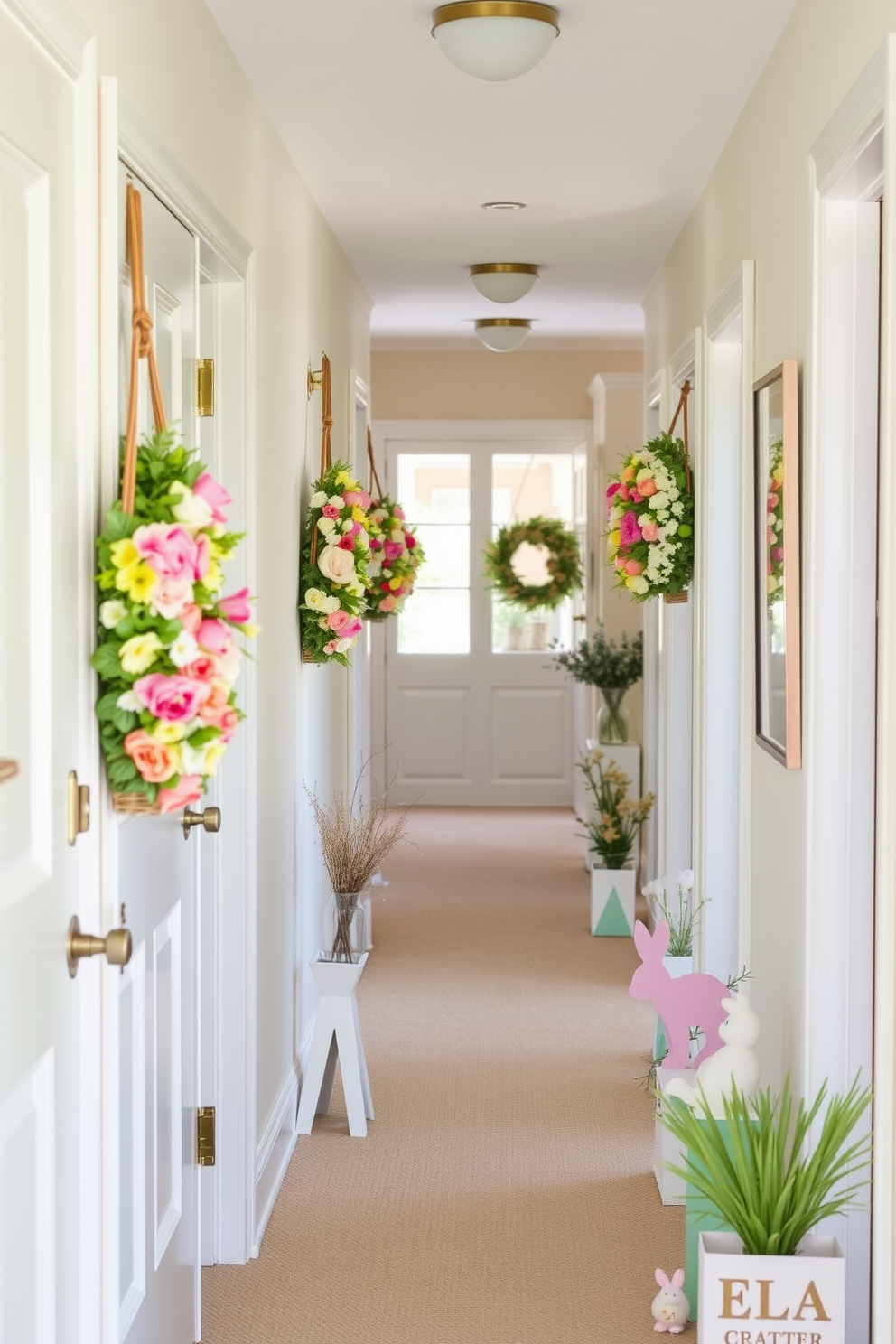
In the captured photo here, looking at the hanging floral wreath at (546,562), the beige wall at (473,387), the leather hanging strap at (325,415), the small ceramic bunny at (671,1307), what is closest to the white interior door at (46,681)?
the small ceramic bunny at (671,1307)

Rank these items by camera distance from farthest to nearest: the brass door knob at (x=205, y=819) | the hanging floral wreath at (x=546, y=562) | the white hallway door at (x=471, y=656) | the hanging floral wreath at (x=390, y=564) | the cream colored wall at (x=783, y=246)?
the white hallway door at (x=471, y=656) → the hanging floral wreath at (x=546, y=562) → the hanging floral wreath at (x=390, y=564) → the brass door knob at (x=205, y=819) → the cream colored wall at (x=783, y=246)

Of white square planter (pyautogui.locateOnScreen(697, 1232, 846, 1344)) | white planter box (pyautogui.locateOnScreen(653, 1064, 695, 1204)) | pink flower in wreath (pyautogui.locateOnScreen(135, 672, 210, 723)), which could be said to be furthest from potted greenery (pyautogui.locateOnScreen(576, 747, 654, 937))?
pink flower in wreath (pyautogui.locateOnScreen(135, 672, 210, 723))

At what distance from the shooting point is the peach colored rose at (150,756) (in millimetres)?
1826

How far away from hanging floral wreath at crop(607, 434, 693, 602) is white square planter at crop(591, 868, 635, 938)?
195cm

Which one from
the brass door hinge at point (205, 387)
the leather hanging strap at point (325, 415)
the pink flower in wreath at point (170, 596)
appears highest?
the leather hanging strap at point (325, 415)

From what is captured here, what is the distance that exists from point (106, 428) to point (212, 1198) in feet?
6.06

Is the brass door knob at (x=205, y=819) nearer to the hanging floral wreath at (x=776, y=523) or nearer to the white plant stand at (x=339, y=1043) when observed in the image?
the hanging floral wreath at (x=776, y=523)

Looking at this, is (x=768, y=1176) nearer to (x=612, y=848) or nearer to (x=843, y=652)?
(x=843, y=652)

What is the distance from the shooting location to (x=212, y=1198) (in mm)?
3098

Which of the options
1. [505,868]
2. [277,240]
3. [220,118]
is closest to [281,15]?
[220,118]

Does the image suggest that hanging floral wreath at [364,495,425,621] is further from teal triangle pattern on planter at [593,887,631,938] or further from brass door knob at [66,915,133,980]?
brass door knob at [66,915,133,980]

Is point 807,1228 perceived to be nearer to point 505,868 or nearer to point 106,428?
point 106,428

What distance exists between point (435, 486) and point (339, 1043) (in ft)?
18.2

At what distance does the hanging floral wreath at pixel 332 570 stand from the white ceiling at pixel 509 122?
90 cm
